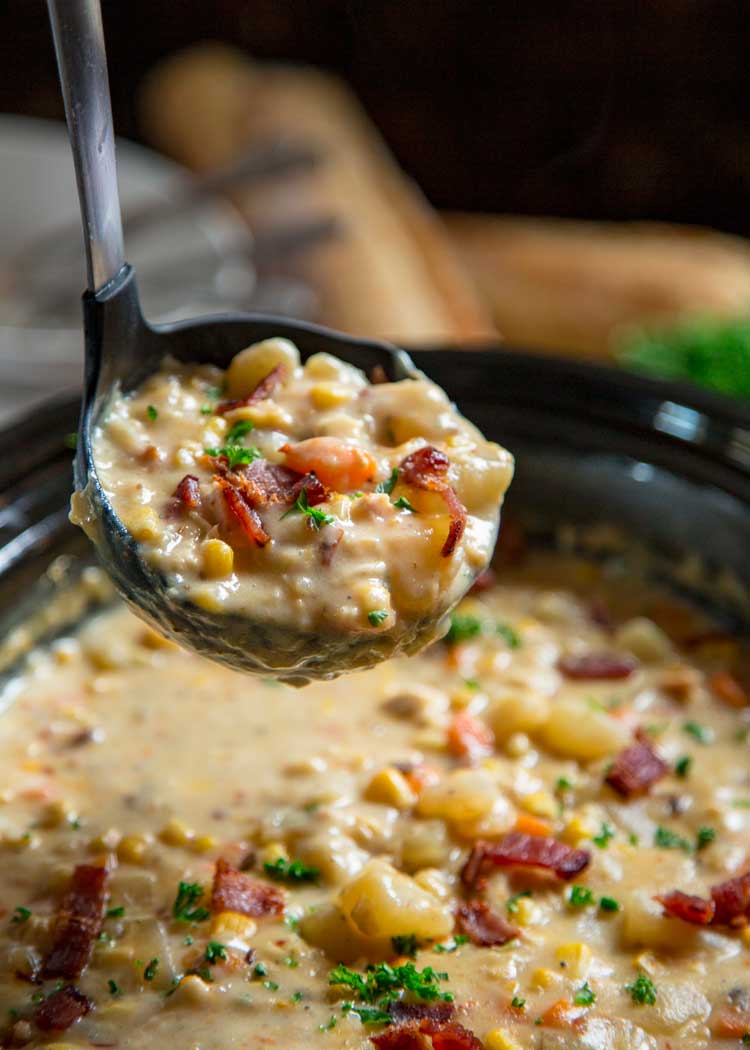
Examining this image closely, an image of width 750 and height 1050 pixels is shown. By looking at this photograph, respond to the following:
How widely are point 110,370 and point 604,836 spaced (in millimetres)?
1327

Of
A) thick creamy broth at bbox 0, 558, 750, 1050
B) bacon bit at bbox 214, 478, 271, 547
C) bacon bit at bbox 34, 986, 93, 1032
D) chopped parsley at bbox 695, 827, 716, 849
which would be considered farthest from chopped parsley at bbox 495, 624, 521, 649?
bacon bit at bbox 34, 986, 93, 1032

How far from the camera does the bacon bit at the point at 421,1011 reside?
2.12m

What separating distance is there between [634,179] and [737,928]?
4.37 m

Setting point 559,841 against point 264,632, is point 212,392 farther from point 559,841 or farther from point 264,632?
point 559,841

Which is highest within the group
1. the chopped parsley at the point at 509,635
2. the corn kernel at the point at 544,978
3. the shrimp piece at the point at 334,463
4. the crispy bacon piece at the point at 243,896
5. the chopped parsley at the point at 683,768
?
the shrimp piece at the point at 334,463

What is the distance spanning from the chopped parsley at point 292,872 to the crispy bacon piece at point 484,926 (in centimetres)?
28

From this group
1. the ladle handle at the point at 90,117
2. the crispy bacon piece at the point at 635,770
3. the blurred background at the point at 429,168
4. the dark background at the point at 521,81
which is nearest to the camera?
the ladle handle at the point at 90,117

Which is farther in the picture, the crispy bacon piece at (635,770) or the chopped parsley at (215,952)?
the crispy bacon piece at (635,770)

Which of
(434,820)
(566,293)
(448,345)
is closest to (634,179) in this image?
(566,293)

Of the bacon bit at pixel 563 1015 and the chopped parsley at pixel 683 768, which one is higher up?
the bacon bit at pixel 563 1015

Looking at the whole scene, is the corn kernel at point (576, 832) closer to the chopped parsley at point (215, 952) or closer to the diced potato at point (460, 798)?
the diced potato at point (460, 798)

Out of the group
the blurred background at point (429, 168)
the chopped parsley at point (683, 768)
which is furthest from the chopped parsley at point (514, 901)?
the blurred background at point (429, 168)

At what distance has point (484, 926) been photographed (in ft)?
7.68

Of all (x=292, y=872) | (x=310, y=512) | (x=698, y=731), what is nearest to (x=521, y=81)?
(x=698, y=731)
